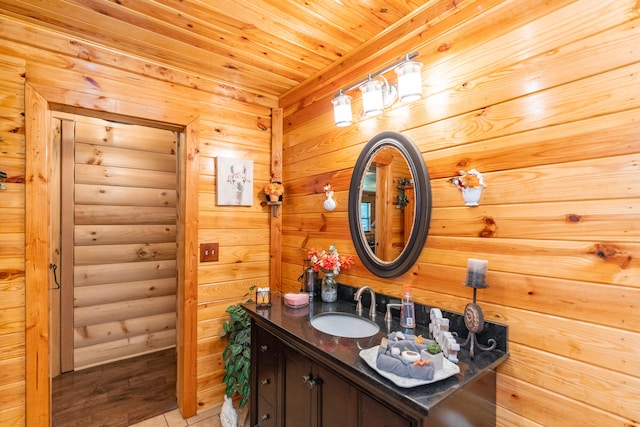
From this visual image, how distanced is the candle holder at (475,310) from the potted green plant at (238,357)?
4.49 feet

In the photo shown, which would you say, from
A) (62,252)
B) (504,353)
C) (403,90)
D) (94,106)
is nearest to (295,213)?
(403,90)

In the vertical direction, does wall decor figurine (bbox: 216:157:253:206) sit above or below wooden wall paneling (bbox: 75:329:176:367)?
above

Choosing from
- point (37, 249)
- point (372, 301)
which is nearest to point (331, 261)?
point (372, 301)

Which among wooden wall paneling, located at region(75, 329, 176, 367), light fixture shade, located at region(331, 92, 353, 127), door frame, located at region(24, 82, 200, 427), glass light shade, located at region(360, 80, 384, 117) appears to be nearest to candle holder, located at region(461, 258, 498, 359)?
glass light shade, located at region(360, 80, 384, 117)

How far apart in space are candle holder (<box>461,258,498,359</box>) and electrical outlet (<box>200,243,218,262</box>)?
174 cm

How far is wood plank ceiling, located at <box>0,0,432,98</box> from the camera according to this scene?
4.97 ft

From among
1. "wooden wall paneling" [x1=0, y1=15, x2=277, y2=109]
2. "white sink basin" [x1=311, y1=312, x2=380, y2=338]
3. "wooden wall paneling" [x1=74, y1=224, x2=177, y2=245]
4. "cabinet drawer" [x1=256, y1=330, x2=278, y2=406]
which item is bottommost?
"cabinet drawer" [x1=256, y1=330, x2=278, y2=406]

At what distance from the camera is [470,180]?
1.27 metres

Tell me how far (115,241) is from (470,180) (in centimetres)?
312

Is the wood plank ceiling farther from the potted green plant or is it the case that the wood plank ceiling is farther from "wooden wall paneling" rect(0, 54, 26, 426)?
the potted green plant

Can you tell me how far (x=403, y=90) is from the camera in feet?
4.73

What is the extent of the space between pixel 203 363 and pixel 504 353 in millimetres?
1993

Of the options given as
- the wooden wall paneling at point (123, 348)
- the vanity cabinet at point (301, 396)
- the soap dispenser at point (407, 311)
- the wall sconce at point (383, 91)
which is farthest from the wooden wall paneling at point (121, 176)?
the soap dispenser at point (407, 311)

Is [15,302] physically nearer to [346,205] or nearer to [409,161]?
[346,205]
